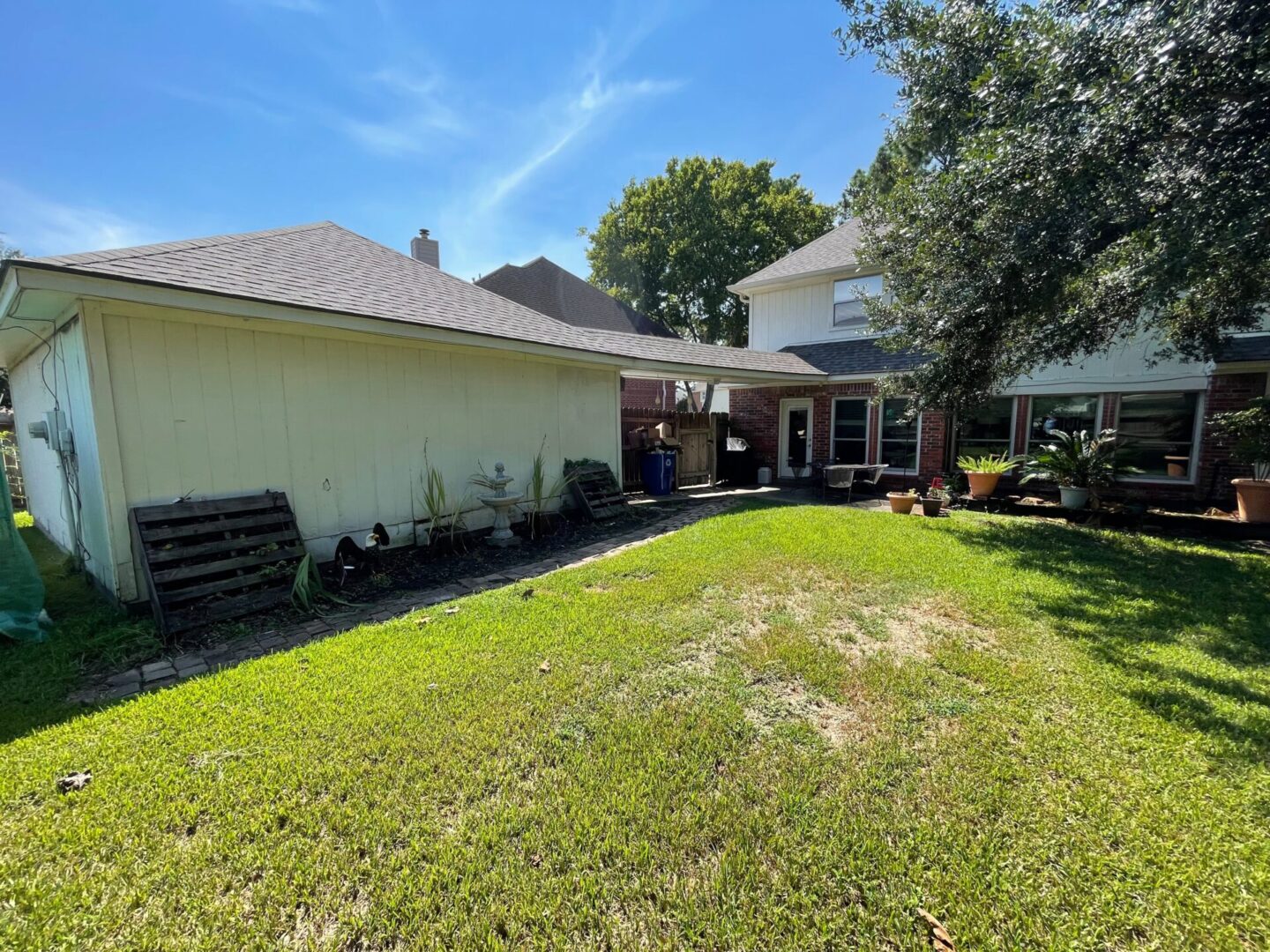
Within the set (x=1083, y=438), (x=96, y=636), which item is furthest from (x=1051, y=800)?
(x=1083, y=438)

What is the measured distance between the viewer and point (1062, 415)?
1037cm

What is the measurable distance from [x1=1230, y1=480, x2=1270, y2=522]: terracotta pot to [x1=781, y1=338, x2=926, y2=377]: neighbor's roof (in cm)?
515

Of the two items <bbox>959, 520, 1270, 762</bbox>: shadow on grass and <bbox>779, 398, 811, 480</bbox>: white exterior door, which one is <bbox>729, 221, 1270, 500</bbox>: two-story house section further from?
<bbox>959, 520, 1270, 762</bbox>: shadow on grass

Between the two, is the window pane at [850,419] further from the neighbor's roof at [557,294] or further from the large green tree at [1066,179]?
the neighbor's roof at [557,294]

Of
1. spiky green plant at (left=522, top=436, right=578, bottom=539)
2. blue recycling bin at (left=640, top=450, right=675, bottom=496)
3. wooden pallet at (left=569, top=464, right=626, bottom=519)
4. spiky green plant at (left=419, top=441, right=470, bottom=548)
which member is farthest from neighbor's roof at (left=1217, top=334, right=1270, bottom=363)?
spiky green plant at (left=419, top=441, right=470, bottom=548)

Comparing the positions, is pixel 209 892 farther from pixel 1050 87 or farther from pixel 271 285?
pixel 1050 87

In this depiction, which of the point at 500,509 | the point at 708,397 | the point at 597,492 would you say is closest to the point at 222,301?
the point at 500,509

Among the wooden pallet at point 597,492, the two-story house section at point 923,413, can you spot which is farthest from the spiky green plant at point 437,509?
the two-story house section at point 923,413

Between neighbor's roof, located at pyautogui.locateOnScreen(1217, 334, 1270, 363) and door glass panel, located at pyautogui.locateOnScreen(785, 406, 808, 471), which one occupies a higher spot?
neighbor's roof, located at pyautogui.locateOnScreen(1217, 334, 1270, 363)

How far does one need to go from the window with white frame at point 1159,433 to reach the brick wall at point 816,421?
10.2 ft

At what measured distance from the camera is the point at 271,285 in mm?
5129

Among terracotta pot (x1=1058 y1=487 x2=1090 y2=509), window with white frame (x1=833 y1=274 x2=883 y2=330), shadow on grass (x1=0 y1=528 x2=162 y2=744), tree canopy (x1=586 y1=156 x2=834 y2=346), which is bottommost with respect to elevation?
shadow on grass (x1=0 y1=528 x2=162 y2=744)

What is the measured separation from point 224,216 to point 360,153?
7.02m

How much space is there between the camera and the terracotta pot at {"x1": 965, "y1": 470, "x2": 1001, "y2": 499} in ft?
31.2
